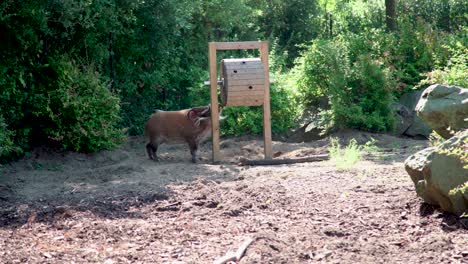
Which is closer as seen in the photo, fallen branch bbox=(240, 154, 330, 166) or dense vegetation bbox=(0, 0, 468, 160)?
fallen branch bbox=(240, 154, 330, 166)

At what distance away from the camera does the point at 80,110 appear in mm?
10969

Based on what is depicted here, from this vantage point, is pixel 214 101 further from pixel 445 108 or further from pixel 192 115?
pixel 445 108

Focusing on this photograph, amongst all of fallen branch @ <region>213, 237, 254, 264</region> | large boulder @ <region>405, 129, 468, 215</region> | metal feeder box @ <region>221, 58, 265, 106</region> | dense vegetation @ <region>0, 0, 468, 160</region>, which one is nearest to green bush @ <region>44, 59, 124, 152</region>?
dense vegetation @ <region>0, 0, 468, 160</region>

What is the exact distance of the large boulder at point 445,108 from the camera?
7.03m

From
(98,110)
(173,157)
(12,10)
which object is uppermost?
(12,10)

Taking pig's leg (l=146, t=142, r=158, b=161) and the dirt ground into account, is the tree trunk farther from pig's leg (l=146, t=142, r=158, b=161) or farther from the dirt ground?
pig's leg (l=146, t=142, r=158, b=161)

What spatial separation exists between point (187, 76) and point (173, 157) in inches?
123

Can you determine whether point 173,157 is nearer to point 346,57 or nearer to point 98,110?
point 98,110

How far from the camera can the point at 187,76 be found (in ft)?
47.6

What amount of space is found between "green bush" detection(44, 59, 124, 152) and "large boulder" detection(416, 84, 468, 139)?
5557 mm

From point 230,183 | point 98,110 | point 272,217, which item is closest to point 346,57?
point 98,110

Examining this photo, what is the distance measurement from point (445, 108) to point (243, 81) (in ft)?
12.9

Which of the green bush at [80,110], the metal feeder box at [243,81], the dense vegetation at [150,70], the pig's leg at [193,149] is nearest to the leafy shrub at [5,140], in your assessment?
the dense vegetation at [150,70]

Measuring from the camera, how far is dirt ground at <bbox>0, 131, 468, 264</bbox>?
5539 millimetres
